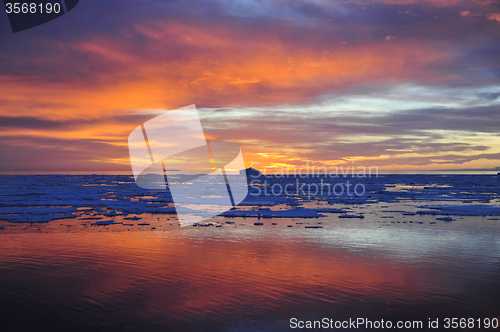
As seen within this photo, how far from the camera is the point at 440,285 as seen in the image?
7668mm

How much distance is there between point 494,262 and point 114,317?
1041 cm

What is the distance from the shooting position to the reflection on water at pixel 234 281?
240 inches

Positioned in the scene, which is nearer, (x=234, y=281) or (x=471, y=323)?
(x=471, y=323)

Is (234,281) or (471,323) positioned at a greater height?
(234,281)

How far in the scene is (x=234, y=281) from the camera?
25.7ft

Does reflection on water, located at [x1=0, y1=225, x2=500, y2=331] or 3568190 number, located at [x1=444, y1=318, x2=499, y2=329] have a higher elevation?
reflection on water, located at [x1=0, y1=225, x2=500, y2=331]

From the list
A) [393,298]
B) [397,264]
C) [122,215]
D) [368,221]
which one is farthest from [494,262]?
[122,215]

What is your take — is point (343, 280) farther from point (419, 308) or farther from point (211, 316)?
point (211, 316)

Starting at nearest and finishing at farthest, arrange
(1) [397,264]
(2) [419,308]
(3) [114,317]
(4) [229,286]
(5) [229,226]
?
1. (3) [114,317]
2. (2) [419,308]
3. (4) [229,286]
4. (1) [397,264]
5. (5) [229,226]

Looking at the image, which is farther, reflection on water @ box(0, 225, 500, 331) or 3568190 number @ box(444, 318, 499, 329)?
reflection on water @ box(0, 225, 500, 331)

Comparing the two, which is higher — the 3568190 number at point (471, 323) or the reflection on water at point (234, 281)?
the reflection on water at point (234, 281)

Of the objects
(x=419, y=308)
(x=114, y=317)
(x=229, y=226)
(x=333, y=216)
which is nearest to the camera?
(x=114, y=317)

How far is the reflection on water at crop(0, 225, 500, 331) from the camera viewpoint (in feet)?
20.0

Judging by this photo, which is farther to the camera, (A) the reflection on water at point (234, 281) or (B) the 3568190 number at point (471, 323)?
(A) the reflection on water at point (234, 281)
